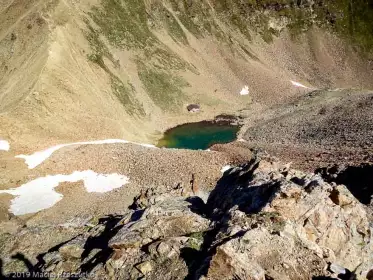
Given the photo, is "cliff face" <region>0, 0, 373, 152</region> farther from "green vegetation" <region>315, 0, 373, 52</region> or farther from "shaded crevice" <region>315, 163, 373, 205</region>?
"shaded crevice" <region>315, 163, 373, 205</region>

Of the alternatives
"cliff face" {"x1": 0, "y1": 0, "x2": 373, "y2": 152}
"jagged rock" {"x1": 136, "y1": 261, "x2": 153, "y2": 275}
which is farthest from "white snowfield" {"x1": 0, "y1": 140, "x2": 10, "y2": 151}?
"jagged rock" {"x1": 136, "y1": 261, "x2": 153, "y2": 275}

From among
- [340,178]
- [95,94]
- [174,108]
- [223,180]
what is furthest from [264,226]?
[174,108]

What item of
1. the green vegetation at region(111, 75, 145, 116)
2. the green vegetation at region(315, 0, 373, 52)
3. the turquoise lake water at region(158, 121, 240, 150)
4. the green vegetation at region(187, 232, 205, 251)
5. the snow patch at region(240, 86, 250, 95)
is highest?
the green vegetation at region(187, 232, 205, 251)

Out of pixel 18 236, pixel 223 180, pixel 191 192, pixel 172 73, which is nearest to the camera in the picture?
pixel 18 236

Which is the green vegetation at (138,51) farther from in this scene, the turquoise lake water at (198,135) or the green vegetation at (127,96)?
the turquoise lake water at (198,135)

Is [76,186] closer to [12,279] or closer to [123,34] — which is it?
[12,279]

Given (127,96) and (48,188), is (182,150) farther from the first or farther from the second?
(127,96)
